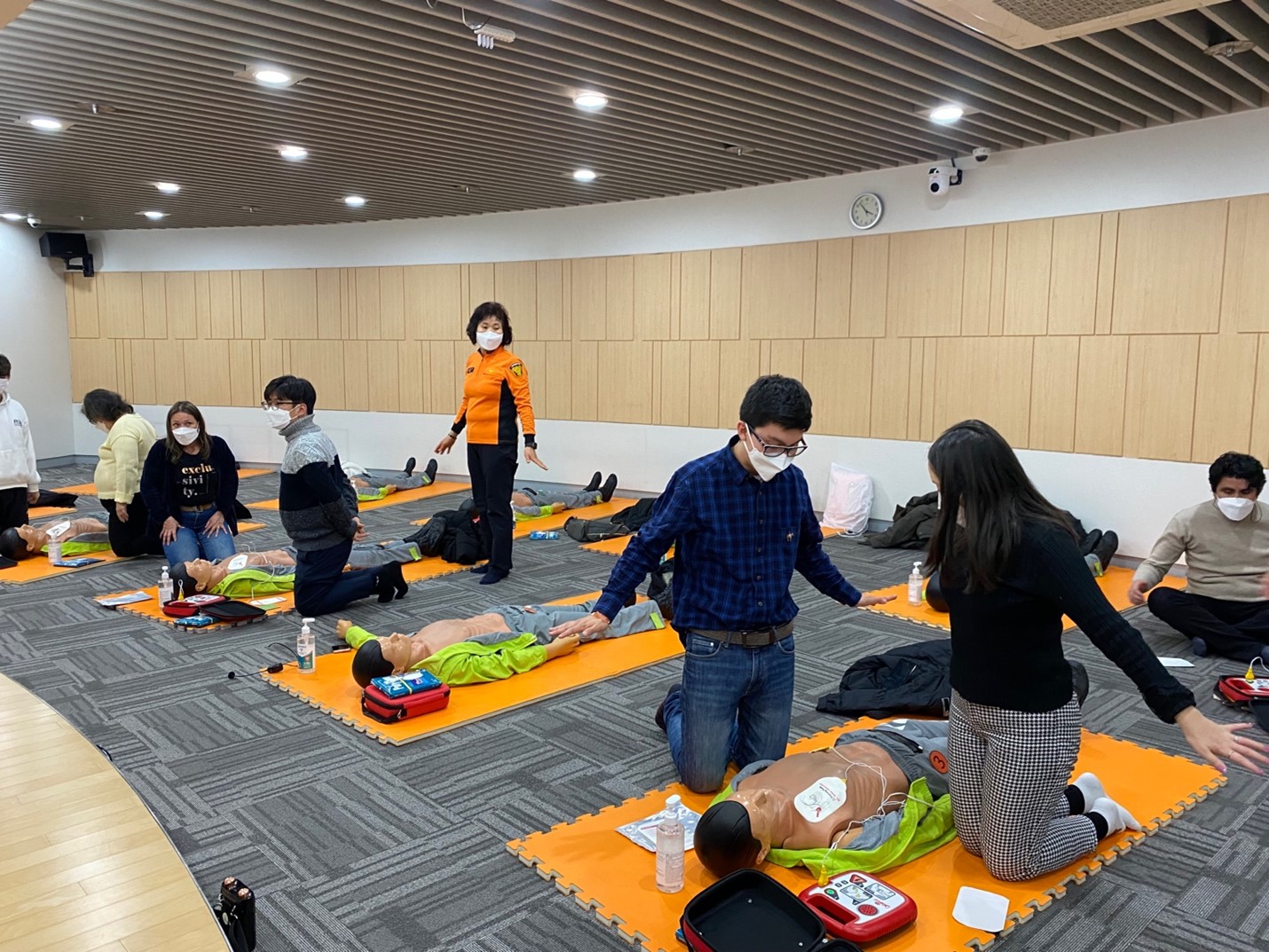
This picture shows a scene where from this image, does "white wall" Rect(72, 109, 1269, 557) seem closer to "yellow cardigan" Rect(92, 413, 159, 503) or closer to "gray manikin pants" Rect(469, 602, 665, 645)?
"yellow cardigan" Rect(92, 413, 159, 503)

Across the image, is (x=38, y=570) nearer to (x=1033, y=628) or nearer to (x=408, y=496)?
(x=408, y=496)

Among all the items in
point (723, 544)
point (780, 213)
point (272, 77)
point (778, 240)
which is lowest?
point (723, 544)

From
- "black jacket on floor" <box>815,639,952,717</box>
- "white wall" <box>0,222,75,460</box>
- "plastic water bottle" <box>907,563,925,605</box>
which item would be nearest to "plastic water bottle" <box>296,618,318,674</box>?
"black jacket on floor" <box>815,639,952,717</box>

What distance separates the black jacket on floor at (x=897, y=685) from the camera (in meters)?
4.02

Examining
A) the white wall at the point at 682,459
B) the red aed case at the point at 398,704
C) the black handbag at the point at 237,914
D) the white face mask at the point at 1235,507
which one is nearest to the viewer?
the black handbag at the point at 237,914

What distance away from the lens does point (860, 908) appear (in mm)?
2482

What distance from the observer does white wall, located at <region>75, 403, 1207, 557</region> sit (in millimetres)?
6695

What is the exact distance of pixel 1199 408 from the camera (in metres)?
6.39

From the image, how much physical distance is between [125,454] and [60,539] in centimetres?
100

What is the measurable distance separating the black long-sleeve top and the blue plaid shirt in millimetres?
552

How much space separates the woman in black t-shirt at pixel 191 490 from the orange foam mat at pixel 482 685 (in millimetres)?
1803

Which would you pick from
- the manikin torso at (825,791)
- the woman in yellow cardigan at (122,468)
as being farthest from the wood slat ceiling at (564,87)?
the manikin torso at (825,791)

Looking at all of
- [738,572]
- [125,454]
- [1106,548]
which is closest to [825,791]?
→ [738,572]

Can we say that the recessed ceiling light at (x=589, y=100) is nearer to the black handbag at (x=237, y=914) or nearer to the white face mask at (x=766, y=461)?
the white face mask at (x=766, y=461)
